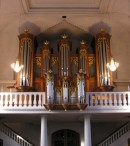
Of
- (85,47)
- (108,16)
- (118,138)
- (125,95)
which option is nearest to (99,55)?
(85,47)

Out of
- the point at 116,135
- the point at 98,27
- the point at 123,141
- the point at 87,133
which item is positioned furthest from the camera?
the point at 98,27

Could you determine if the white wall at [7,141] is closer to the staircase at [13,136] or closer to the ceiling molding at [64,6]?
the staircase at [13,136]

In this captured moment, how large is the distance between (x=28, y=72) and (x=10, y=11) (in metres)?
3.23

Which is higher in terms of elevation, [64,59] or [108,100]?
[64,59]

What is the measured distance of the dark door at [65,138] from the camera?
1825cm

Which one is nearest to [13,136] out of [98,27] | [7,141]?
[7,141]

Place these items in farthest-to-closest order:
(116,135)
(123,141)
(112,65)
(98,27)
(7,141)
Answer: (98,27) → (116,135) → (123,141) → (7,141) → (112,65)

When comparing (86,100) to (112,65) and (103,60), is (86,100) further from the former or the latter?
(103,60)

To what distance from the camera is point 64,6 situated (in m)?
17.5

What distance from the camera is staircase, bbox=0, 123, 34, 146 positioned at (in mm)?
16750

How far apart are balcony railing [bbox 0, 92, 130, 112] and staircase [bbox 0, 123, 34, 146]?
202 centimetres

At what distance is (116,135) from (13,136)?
505 cm

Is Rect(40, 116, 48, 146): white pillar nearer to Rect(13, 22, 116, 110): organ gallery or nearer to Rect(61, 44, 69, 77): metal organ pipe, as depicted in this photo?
Rect(13, 22, 116, 110): organ gallery

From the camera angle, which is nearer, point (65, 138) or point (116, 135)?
point (116, 135)
